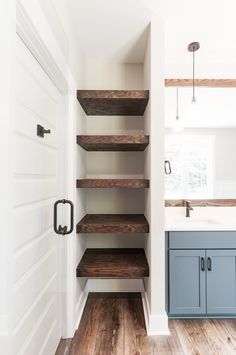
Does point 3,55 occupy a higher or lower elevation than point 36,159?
higher

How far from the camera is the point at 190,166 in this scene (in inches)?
96.3

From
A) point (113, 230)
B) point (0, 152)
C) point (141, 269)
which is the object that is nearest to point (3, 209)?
point (0, 152)

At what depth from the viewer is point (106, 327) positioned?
1.97m

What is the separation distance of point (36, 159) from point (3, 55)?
59 cm

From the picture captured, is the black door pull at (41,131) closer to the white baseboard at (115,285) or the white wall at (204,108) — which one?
the white wall at (204,108)

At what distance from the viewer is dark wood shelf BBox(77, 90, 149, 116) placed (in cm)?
200

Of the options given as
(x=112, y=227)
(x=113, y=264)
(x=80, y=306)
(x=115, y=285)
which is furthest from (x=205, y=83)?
(x=80, y=306)

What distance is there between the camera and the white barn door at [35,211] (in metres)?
1.08

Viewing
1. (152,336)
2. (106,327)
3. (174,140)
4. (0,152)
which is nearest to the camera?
(0,152)

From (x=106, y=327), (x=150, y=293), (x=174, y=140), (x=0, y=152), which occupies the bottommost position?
(x=106, y=327)

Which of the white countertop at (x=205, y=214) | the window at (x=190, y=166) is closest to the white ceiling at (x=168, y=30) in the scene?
the window at (x=190, y=166)

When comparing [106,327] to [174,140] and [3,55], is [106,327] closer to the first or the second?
[174,140]

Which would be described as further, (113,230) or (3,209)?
(113,230)

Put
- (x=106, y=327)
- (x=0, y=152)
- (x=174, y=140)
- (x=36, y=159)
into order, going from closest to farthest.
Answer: (x=0, y=152)
(x=36, y=159)
(x=106, y=327)
(x=174, y=140)
